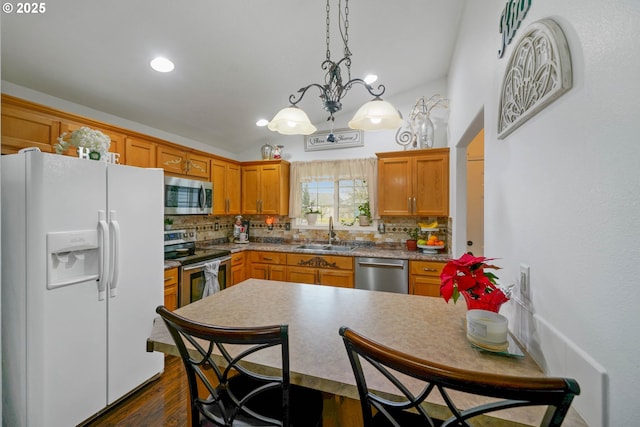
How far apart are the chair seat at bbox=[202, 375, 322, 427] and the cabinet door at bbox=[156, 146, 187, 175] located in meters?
2.64

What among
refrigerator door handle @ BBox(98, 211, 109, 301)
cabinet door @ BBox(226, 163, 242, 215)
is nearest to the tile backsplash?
cabinet door @ BBox(226, 163, 242, 215)

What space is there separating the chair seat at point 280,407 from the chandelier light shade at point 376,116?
140 cm

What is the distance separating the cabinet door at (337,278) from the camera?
3.31m

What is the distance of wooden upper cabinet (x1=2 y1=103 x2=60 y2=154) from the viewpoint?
5.94 feet

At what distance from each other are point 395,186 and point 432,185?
1.47 feet

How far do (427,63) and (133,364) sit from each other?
159 inches

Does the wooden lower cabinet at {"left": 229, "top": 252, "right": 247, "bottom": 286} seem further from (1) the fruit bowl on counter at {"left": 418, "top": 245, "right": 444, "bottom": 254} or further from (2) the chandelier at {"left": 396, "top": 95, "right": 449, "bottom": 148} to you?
(2) the chandelier at {"left": 396, "top": 95, "right": 449, "bottom": 148}

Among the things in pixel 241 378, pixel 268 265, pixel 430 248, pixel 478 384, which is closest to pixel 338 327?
pixel 241 378

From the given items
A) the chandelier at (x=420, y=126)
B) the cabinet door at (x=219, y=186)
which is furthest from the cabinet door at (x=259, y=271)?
the chandelier at (x=420, y=126)

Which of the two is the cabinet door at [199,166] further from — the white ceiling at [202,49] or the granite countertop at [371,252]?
the granite countertop at [371,252]

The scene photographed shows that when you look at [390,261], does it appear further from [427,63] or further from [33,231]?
[33,231]

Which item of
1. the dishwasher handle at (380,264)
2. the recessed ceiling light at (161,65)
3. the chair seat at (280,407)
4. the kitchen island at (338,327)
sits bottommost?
the chair seat at (280,407)

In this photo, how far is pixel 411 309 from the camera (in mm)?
1377

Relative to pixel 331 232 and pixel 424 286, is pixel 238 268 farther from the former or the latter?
pixel 424 286
